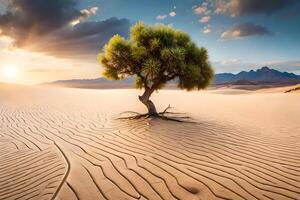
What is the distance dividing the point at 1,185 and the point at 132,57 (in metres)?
6.22

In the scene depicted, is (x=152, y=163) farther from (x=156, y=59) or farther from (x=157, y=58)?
(x=157, y=58)

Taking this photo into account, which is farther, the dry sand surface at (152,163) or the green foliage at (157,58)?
the green foliage at (157,58)

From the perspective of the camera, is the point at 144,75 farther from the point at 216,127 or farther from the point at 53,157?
the point at 53,157

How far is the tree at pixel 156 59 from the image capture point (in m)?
9.02

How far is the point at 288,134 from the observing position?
7645mm

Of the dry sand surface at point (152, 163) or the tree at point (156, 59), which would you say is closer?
the dry sand surface at point (152, 163)

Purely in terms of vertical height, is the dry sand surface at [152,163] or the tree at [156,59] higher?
the tree at [156,59]

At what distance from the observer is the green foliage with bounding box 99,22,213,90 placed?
9023 mm

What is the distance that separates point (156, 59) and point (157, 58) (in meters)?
0.28

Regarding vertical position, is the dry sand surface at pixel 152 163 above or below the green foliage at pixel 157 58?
below

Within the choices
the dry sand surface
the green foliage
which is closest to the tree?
the green foliage

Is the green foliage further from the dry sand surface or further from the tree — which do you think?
the dry sand surface

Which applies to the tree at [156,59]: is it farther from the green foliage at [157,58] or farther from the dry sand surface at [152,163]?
the dry sand surface at [152,163]

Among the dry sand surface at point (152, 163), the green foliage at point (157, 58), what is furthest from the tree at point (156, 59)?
the dry sand surface at point (152, 163)
